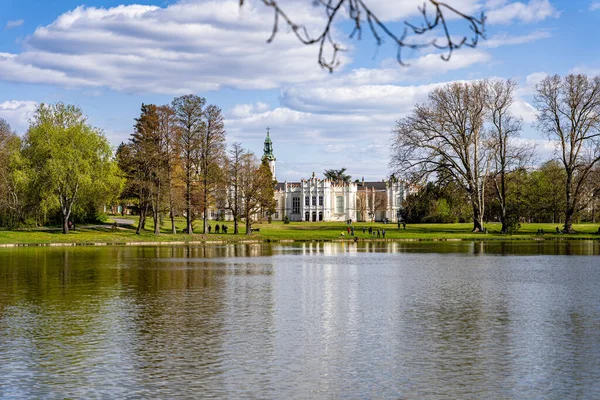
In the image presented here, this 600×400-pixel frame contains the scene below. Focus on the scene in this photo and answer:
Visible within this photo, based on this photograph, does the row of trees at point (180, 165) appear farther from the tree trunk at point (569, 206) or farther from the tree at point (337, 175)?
the tree at point (337, 175)

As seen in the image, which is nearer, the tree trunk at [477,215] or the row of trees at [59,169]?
the row of trees at [59,169]

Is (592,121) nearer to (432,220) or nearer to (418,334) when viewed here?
(432,220)

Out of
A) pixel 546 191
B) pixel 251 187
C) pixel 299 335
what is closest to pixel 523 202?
pixel 546 191

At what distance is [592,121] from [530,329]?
64.2 m

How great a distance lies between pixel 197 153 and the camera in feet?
252

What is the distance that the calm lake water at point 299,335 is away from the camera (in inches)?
541

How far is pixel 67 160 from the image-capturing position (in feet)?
225

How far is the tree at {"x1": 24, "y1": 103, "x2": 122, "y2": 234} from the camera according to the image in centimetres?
6812

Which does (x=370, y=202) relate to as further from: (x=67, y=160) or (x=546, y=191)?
(x=67, y=160)

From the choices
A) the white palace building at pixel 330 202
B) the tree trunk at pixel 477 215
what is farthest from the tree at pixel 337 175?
the tree trunk at pixel 477 215

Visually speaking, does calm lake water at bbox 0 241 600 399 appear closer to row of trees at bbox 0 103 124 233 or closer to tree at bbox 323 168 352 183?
row of trees at bbox 0 103 124 233

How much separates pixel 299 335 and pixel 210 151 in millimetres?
60259

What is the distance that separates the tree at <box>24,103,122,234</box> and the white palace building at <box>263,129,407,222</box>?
89820mm

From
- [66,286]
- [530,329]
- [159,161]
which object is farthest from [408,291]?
[159,161]
